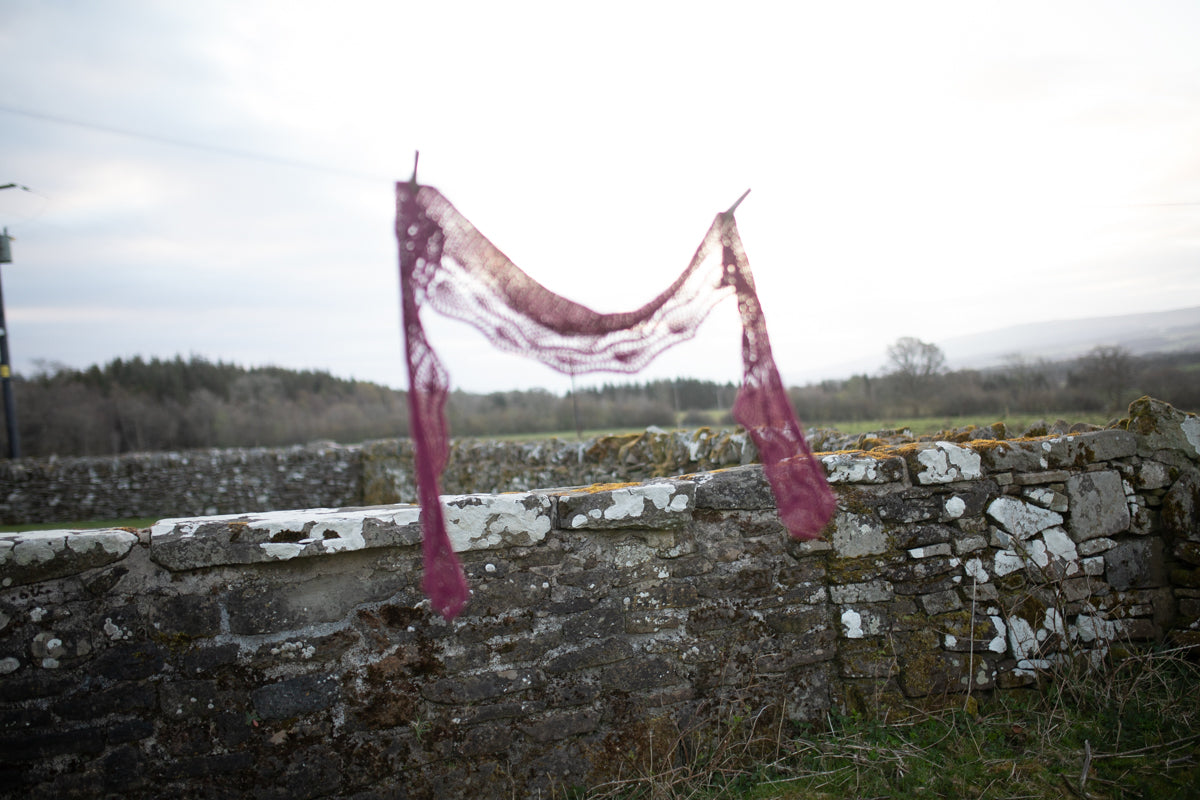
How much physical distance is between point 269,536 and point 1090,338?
12407 mm

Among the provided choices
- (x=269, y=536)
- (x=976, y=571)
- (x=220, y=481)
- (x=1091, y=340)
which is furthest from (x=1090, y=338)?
(x=220, y=481)

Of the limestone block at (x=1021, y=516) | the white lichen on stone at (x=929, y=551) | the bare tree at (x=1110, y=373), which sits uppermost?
the bare tree at (x=1110, y=373)

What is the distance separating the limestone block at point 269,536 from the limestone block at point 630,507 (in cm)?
71

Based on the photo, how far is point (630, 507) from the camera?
110 inches

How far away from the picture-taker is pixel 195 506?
15039 mm

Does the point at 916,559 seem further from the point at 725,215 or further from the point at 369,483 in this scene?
the point at 369,483

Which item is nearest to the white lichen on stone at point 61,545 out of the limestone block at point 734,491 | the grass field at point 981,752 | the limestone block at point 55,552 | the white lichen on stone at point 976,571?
the limestone block at point 55,552

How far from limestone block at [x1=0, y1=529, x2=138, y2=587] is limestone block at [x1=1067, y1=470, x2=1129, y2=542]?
15.3 ft

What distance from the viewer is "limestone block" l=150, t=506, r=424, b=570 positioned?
2.39 metres

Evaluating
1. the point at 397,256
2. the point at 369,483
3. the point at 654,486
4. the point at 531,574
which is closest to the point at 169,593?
the point at 531,574

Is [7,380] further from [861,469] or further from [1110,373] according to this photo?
[1110,373]

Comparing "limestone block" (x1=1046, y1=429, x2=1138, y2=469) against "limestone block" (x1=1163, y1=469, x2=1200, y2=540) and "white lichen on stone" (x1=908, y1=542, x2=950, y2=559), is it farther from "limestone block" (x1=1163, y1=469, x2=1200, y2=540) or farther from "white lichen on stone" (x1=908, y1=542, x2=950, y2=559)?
"white lichen on stone" (x1=908, y1=542, x2=950, y2=559)

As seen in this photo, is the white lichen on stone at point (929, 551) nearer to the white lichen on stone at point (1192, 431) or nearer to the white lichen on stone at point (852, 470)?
the white lichen on stone at point (852, 470)

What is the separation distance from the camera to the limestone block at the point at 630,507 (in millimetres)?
2773
